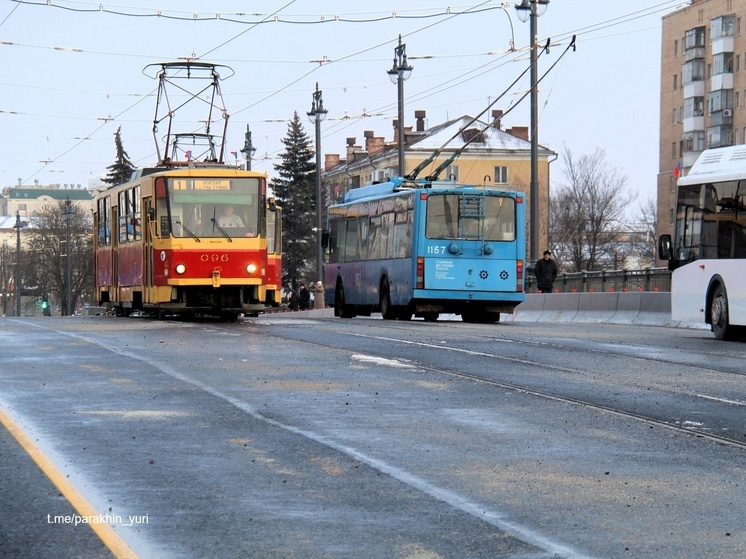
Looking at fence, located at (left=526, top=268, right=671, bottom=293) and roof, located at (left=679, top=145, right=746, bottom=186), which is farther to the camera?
fence, located at (left=526, top=268, right=671, bottom=293)

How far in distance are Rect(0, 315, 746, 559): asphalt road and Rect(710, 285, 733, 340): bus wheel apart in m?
6.21

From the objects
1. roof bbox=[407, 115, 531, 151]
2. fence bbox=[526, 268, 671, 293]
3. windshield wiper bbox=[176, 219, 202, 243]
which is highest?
roof bbox=[407, 115, 531, 151]

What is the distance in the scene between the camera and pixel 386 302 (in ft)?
114

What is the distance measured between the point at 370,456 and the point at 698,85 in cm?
10245

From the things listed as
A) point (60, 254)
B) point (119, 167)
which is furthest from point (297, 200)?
point (60, 254)

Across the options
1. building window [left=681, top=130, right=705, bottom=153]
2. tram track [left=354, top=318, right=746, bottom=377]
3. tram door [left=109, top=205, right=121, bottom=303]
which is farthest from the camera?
building window [left=681, top=130, right=705, bottom=153]

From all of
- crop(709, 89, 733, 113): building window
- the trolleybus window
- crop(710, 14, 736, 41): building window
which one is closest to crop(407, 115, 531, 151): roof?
crop(709, 89, 733, 113): building window

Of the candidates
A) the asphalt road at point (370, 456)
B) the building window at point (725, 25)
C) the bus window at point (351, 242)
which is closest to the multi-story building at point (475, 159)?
the building window at point (725, 25)

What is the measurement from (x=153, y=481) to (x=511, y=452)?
2440 mm

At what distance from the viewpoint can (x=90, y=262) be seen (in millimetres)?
118312

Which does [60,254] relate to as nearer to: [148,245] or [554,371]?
[148,245]

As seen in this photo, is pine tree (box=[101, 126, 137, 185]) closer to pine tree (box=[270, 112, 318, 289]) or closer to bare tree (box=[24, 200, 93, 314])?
bare tree (box=[24, 200, 93, 314])

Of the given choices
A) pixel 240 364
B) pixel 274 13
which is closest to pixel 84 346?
pixel 240 364

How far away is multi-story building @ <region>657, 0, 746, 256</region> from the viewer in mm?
103562
